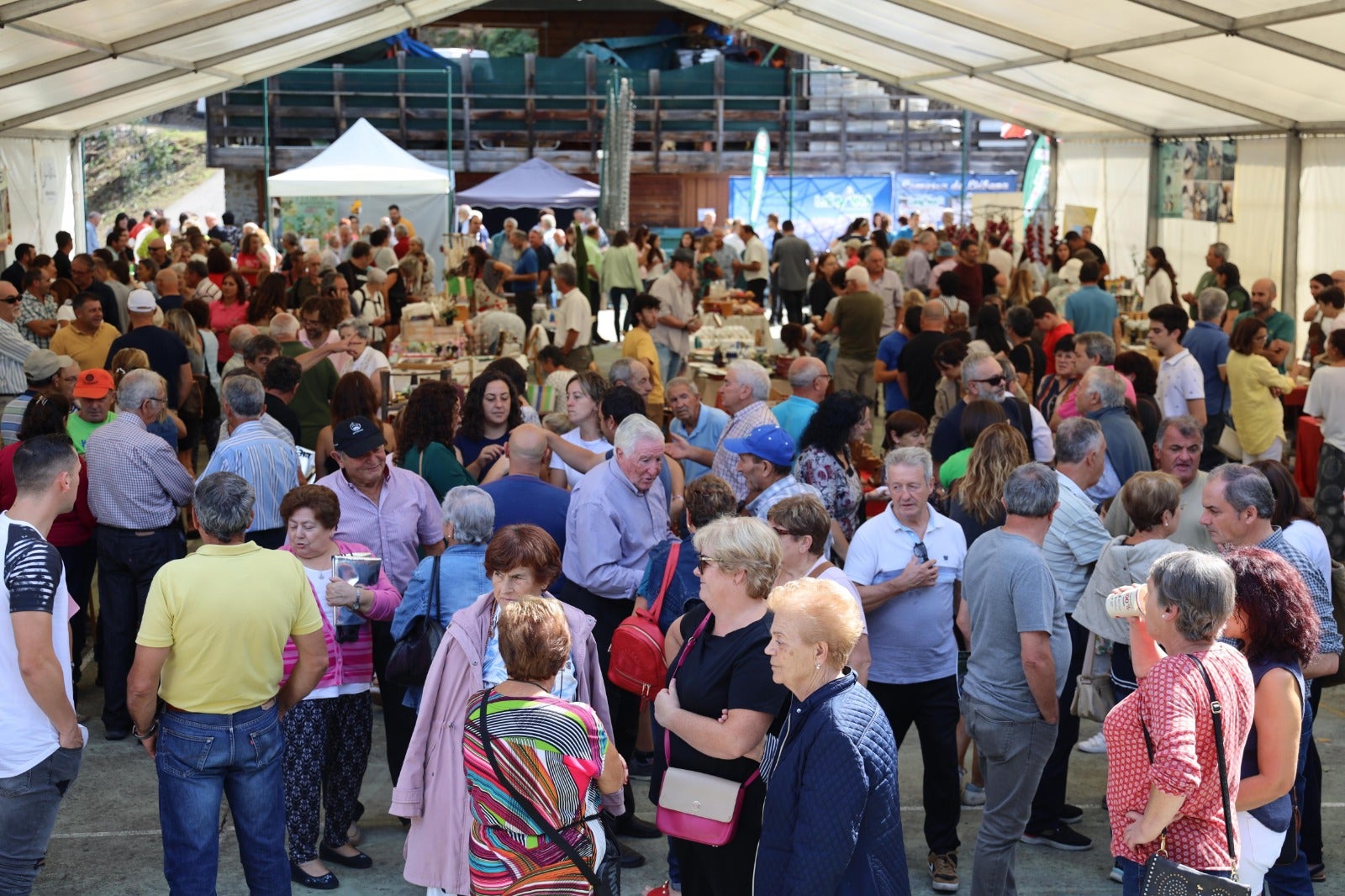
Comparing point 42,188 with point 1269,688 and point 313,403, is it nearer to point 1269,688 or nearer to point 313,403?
point 313,403

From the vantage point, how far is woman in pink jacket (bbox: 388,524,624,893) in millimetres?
3344

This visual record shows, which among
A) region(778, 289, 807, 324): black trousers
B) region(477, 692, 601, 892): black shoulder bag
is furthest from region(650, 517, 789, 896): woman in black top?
region(778, 289, 807, 324): black trousers

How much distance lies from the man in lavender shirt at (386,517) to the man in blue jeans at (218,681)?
2.79 feet

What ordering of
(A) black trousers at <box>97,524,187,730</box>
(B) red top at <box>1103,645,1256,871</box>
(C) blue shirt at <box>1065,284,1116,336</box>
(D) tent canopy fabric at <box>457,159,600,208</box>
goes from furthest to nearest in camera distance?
(D) tent canopy fabric at <box>457,159,600,208</box> → (C) blue shirt at <box>1065,284,1116,336</box> → (A) black trousers at <box>97,524,187,730</box> → (B) red top at <box>1103,645,1256,871</box>

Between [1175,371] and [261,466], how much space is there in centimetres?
470

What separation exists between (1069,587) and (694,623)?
67.3 inches

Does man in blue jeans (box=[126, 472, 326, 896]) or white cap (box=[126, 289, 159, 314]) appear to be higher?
white cap (box=[126, 289, 159, 314])

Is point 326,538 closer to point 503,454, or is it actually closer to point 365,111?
point 503,454

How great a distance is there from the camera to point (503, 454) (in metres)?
5.48

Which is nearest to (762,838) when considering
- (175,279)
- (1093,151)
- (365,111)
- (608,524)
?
(608,524)

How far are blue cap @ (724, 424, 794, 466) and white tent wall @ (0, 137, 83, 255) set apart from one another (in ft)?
35.9

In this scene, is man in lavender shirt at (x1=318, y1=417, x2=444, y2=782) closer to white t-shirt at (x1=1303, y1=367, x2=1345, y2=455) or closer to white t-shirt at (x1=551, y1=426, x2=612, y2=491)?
white t-shirt at (x1=551, y1=426, x2=612, y2=491)

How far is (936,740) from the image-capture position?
412 centimetres

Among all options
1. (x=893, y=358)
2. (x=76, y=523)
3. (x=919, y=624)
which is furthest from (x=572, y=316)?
(x=919, y=624)
